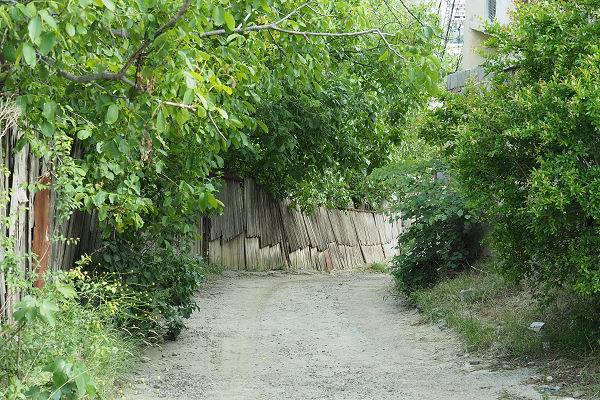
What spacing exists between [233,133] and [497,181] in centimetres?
223

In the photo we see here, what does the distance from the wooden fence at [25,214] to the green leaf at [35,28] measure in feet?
6.08

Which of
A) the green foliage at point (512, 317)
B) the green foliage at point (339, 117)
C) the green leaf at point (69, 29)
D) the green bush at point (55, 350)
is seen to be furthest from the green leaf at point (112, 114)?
the green foliage at point (339, 117)

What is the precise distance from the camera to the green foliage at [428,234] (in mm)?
9711

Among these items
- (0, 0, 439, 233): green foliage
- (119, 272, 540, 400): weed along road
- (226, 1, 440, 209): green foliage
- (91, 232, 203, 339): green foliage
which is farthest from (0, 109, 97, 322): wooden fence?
(226, 1, 440, 209): green foliage

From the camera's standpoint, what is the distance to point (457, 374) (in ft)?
19.8

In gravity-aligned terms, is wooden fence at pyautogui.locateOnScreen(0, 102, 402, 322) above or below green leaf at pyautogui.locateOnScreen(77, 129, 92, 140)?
below

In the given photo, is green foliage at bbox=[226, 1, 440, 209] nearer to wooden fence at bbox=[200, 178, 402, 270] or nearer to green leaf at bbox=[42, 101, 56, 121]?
wooden fence at bbox=[200, 178, 402, 270]

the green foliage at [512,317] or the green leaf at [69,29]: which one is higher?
the green leaf at [69,29]

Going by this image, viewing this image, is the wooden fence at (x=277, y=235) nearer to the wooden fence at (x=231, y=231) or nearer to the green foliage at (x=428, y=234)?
the wooden fence at (x=231, y=231)

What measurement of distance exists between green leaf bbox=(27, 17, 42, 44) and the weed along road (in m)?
3.28

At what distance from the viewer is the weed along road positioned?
5.61 metres

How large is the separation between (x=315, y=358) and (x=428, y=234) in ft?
11.8

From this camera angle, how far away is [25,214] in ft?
17.4

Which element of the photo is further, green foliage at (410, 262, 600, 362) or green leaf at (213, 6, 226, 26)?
green foliage at (410, 262, 600, 362)
